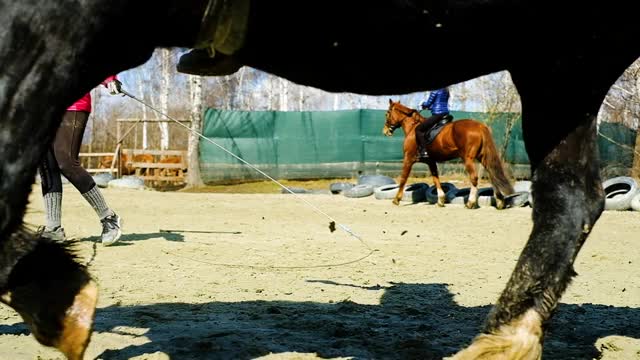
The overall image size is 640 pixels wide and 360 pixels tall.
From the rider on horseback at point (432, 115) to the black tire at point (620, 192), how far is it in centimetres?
364

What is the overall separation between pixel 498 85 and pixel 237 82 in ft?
96.8

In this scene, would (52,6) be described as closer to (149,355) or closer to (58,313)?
(58,313)

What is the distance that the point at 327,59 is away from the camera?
197cm

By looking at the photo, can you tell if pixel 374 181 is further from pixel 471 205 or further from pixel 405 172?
pixel 471 205

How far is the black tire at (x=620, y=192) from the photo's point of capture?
11812 mm

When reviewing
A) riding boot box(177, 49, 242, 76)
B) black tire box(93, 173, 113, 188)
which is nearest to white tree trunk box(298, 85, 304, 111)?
black tire box(93, 173, 113, 188)

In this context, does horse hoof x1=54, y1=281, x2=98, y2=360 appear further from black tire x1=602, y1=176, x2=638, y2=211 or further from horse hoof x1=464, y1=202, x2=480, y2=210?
horse hoof x1=464, y1=202, x2=480, y2=210

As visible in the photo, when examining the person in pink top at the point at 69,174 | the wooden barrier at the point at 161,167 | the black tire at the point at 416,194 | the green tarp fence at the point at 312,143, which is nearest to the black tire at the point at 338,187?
the black tire at the point at 416,194

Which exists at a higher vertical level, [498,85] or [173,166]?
[498,85]

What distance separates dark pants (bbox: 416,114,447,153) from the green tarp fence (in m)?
7.11

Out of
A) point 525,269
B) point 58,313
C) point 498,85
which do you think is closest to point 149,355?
point 58,313

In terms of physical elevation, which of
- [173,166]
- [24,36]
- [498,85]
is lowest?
[173,166]

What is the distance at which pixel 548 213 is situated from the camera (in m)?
2.62

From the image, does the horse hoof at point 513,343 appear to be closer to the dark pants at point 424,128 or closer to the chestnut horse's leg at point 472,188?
the chestnut horse's leg at point 472,188
